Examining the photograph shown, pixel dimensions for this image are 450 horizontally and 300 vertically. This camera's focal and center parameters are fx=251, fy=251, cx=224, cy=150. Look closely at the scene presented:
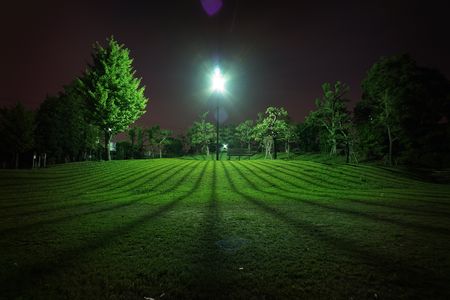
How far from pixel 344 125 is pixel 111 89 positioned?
30.7 m

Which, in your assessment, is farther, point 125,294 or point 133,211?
point 133,211

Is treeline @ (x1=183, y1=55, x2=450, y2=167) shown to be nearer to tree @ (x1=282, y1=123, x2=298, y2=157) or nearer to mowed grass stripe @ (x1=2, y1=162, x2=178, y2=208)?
tree @ (x1=282, y1=123, x2=298, y2=157)

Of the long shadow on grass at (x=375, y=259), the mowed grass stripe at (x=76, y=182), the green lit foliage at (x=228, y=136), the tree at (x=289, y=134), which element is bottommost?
the long shadow on grass at (x=375, y=259)

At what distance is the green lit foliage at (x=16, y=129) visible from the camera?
38406 mm

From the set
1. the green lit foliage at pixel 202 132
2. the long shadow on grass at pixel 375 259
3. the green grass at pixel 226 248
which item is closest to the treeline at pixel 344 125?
the green lit foliage at pixel 202 132

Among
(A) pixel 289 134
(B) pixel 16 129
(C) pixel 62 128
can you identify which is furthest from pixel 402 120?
(B) pixel 16 129

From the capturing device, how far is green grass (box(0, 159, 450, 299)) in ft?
10.3

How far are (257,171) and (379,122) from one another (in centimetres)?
2297

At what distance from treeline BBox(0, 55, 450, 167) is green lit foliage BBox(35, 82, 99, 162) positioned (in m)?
0.13

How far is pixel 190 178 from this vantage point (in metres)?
15.1

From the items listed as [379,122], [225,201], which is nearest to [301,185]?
[225,201]

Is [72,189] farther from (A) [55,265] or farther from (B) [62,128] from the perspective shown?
(B) [62,128]

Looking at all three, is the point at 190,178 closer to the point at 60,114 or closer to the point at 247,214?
the point at 247,214

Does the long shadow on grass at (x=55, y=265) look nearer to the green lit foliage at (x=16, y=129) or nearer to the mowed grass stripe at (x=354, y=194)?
the mowed grass stripe at (x=354, y=194)
